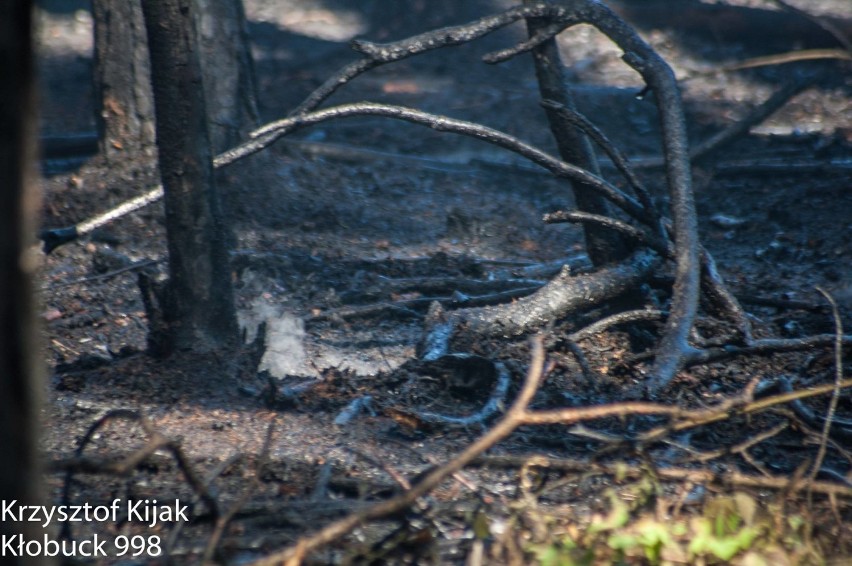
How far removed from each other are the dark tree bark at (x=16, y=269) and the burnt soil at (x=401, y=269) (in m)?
0.81

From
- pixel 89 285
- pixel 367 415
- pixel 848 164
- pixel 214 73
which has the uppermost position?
pixel 214 73

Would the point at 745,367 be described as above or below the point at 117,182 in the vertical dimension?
below

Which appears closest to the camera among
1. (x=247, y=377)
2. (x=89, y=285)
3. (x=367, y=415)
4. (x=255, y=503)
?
(x=255, y=503)

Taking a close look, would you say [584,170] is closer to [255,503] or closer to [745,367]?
[745,367]

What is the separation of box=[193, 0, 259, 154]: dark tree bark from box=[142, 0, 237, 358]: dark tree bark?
2238mm

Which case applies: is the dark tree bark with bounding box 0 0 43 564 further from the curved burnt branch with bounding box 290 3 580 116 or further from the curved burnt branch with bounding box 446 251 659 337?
the curved burnt branch with bounding box 290 3 580 116

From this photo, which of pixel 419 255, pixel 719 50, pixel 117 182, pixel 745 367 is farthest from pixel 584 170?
pixel 719 50

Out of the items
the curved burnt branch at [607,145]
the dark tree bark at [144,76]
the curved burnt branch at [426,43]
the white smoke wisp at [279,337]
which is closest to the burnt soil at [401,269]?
the white smoke wisp at [279,337]

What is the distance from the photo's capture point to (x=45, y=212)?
5320mm

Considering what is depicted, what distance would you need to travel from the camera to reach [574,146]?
4152mm

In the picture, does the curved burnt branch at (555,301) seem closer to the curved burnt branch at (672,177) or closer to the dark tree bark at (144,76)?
the curved burnt branch at (672,177)

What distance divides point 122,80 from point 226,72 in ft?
2.32

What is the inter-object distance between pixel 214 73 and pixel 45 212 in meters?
1.48

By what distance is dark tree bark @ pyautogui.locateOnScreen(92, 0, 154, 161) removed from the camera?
17.7 feet
